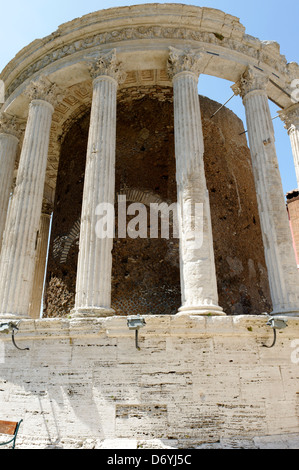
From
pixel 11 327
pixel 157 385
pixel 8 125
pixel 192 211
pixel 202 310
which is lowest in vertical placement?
pixel 157 385

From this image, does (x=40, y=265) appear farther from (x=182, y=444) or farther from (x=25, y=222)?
(x=182, y=444)

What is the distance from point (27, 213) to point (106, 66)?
13.1 feet

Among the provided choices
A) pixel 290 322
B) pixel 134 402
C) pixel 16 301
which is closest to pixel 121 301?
pixel 16 301

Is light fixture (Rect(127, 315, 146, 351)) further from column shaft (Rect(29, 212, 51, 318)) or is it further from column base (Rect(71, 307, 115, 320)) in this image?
column shaft (Rect(29, 212, 51, 318))

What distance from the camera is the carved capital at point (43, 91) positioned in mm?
9242

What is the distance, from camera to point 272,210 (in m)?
7.77

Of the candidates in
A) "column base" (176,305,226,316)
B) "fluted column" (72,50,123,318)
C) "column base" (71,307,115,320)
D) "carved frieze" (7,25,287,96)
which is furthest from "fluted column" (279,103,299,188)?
"column base" (71,307,115,320)

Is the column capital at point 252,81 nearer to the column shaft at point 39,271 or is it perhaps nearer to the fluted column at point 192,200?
the fluted column at point 192,200

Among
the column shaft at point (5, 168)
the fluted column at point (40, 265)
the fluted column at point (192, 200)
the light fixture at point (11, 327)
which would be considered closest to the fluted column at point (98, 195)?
the light fixture at point (11, 327)

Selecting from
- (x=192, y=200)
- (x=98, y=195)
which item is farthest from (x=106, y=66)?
(x=192, y=200)
